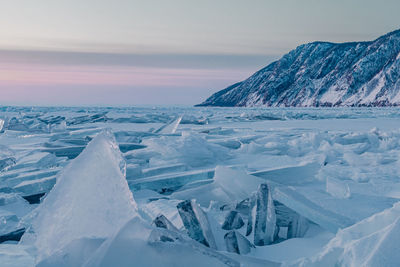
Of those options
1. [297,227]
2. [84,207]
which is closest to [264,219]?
[297,227]

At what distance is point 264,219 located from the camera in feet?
4.23

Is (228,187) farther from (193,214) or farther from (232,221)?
(193,214)

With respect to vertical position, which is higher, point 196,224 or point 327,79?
point 327,79

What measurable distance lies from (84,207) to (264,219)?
0.59 metres

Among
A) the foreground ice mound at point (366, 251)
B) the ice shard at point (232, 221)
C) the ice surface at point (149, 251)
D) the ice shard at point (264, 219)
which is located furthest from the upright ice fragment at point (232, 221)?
the ice surface at point (149, 251)

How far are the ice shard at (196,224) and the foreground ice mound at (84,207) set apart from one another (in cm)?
25

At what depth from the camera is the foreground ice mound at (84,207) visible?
2.96 feet

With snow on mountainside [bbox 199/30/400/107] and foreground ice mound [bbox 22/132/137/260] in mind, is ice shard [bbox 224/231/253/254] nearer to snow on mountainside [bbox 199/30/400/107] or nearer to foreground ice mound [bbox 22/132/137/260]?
foreground ice mound [bbox 22/132/137/260]

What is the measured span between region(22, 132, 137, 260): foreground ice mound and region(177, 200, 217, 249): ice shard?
25cm

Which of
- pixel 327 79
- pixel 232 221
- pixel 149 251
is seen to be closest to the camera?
pixel 149 251

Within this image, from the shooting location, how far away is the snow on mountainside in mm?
77688

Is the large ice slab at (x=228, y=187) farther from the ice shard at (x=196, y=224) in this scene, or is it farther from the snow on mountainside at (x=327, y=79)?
the snow on mountainside at (x=327, y=79)

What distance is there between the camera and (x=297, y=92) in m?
99.7

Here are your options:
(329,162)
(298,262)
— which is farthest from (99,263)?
(329,162)
